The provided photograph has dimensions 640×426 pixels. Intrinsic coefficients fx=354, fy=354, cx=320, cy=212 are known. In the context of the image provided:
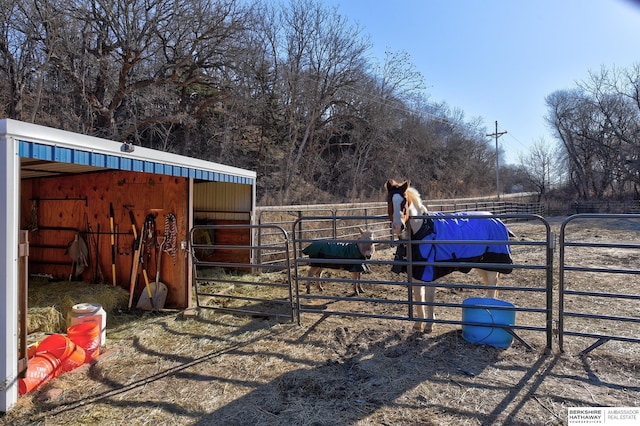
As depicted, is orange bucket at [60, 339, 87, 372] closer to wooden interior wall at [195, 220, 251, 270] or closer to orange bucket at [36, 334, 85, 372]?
orange bucket at [36, 334, 85, 372]

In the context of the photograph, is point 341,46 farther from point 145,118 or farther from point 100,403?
point 100,403

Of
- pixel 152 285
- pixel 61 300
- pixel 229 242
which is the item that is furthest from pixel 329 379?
pixel 229 242

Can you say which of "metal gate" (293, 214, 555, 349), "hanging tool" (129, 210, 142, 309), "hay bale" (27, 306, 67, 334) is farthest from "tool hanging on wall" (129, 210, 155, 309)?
"metal gate" (293, 214, 555, 349)

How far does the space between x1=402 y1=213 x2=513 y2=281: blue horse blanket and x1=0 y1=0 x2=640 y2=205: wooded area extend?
1008 centimetres

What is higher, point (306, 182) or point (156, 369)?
point (306, 182)

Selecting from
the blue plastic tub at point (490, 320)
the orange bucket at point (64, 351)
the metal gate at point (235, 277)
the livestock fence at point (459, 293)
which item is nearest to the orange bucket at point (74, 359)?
the orange bucket at point (64, 351)

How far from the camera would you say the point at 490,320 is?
362cm

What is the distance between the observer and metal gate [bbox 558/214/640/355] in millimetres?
3254

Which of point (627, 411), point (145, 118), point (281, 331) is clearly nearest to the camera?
point (627, 411)

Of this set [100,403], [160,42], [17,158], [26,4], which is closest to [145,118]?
[160,42]

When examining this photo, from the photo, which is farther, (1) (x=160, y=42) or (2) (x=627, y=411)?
(1) (x=160, y=42)

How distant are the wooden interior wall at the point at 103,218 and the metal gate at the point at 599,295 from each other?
477cm

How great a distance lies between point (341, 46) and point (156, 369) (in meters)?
17.1

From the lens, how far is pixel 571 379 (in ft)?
9.66
